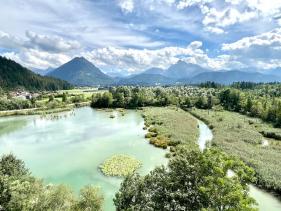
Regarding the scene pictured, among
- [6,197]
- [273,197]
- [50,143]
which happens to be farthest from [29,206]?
[50,143]

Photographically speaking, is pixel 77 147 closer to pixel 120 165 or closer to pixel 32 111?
pixel 120 165

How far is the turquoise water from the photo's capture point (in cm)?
4728

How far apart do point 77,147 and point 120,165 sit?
17537 mm

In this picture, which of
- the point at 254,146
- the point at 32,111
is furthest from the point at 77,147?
the point at 32,111

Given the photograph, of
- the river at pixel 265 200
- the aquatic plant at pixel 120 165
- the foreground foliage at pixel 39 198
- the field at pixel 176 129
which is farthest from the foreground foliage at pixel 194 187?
the field at pixel 176 129

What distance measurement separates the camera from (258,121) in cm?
9994

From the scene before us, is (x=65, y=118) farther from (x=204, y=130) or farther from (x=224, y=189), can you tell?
(x=224, y=189)

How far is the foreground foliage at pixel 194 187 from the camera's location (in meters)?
19.5

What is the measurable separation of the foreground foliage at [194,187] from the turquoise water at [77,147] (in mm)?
13531

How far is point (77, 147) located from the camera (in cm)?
6600

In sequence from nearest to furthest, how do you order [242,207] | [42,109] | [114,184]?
[242,207], [114,184], [42,109]

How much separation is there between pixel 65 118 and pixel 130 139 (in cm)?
4455

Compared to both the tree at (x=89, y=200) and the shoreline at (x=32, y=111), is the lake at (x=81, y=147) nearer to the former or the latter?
the tree at (x=89, y=200)

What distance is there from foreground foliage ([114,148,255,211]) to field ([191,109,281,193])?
24.4 meters
